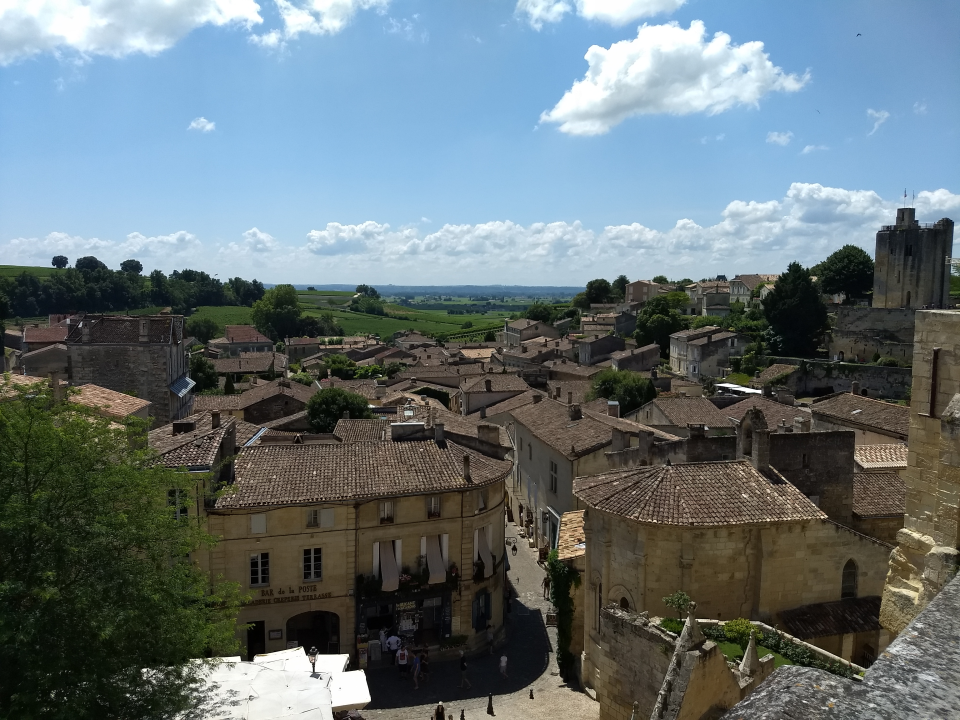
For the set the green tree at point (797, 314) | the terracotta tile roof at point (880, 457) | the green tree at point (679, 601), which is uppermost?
the green tree at point (797, 314)

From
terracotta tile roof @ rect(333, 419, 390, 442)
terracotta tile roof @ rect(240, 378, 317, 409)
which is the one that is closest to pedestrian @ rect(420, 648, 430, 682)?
terracotta tile roof @ rect(333, 419, 390, 442)

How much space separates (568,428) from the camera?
39.4 metres

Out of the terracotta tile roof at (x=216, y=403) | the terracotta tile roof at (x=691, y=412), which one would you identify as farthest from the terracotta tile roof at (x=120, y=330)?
the terracotta tile roof at (x=691, y=412)

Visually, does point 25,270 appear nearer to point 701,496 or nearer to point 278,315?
point 278,315

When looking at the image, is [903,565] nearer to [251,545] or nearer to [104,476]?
[104,476]

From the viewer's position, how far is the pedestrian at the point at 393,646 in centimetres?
2655

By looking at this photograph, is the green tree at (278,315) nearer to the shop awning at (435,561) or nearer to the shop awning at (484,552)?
the shop awning at (484,552)

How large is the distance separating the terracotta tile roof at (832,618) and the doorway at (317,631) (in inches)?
624

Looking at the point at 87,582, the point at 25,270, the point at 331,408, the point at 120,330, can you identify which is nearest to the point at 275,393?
the point at 331,408

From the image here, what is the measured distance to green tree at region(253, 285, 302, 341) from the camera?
16000 cm

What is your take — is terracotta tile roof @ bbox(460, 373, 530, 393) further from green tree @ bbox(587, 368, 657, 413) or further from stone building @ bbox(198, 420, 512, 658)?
stone building @ bbox(198, 420, 512, 658)

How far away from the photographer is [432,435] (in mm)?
32469

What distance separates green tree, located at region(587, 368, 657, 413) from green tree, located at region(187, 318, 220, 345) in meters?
112

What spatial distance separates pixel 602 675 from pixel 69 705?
41.0ft
